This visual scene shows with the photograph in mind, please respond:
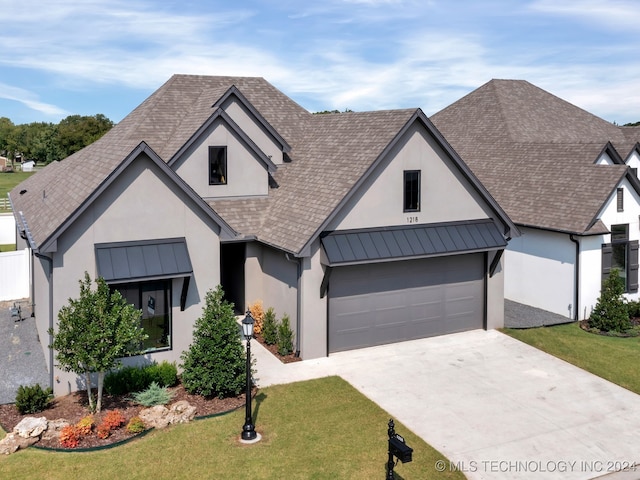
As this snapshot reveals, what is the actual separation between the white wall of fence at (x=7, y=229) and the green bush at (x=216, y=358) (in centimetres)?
2587

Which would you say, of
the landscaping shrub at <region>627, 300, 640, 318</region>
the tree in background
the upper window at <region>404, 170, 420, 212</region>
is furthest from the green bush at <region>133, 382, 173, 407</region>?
the tree in background

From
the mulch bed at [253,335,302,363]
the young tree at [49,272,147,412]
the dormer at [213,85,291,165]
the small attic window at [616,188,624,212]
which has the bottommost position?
the mulch bed at [253,335,302,363]

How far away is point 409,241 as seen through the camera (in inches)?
746

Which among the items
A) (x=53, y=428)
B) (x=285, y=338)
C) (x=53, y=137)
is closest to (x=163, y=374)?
(x=53, y=428)

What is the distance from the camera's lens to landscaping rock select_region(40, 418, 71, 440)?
506 inches

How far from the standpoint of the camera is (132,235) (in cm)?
1605

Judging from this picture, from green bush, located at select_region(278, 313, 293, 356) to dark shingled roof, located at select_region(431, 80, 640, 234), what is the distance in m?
10.7

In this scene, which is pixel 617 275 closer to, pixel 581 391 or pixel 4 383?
pixel 581 391

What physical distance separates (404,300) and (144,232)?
323 inches

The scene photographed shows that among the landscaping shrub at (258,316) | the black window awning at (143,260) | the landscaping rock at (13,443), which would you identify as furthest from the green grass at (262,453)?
the landscaping shrub at (258,316)

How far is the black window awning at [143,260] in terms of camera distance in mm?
15383

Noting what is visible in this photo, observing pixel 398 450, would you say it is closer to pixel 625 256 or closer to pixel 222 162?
pixel 222 162

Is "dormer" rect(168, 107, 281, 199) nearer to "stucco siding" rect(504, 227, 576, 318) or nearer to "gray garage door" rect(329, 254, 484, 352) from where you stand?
"gray garage door" rect(329, 254, 484, 352)

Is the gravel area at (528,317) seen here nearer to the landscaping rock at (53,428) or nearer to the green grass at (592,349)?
the green grass at (592,349)
